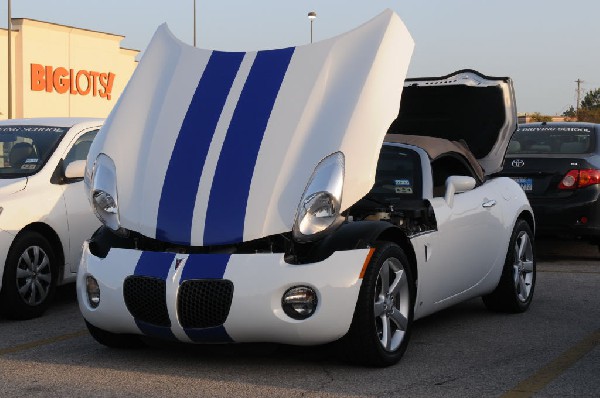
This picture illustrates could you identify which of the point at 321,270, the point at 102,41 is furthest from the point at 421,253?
the point at 102,41

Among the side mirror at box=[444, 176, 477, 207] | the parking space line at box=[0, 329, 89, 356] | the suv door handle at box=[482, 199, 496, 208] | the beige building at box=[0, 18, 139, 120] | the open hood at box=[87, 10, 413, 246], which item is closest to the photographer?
the open hood at box=[87, 10, 413, 246]

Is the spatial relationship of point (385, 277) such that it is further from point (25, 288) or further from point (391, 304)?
point (25, 288)

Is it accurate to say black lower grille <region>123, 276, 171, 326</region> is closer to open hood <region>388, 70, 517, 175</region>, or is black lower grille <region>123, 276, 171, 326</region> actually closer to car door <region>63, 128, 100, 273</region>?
car door <region>63, 128, 100, 273</region>

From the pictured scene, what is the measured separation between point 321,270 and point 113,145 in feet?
5.51

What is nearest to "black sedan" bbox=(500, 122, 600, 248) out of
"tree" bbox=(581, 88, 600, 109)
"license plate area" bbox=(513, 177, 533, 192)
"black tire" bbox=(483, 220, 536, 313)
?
"license plate area" bbox=(513, 177, 533, 192)

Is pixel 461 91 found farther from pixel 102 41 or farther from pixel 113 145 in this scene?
pixel 102 41

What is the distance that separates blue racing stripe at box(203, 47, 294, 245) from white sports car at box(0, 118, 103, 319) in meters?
2.26

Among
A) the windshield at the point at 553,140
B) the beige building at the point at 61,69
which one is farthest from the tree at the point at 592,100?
the windshield at the point at 553,140

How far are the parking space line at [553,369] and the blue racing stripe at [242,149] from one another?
172 centimetres

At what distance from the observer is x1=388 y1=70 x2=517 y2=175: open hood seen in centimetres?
861

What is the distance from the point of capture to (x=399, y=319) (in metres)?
6.43

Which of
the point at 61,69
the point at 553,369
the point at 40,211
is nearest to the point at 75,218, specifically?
the point at 40,211

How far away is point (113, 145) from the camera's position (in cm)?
671

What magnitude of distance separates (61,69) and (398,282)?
46048 mm
